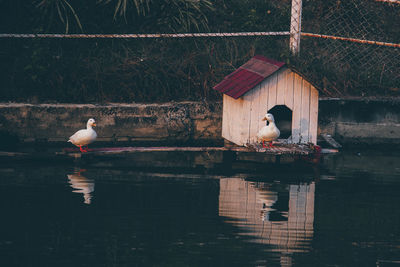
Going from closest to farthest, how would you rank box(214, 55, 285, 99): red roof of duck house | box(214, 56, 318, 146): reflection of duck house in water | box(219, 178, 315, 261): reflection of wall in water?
box(219, 178, 315, 261): reflection of wall in water
box(214, 55, 285, 99): red roof of duck house
box(214, 56, 318, 146): reflection of duck house in water

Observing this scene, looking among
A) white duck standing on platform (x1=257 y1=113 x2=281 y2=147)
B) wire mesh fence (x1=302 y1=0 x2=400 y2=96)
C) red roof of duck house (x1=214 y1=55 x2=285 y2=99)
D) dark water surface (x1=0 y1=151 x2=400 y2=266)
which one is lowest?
dark water surface (x1=0 y1=151 x2=400 y2=266)

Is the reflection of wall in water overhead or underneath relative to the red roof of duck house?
underneath

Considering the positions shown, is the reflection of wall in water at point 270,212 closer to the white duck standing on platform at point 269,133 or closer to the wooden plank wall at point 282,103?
the white duck standing on platform at point 269,133

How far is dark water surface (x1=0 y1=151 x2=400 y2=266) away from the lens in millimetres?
7621

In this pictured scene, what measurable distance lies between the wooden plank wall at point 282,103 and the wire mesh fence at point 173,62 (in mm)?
1795

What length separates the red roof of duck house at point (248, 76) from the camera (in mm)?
12617

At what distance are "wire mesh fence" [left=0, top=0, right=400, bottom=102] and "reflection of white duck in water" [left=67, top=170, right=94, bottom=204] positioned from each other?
11.7 ft

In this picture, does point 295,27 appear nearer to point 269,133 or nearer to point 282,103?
point 282,103

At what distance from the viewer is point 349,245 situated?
806 centimetres

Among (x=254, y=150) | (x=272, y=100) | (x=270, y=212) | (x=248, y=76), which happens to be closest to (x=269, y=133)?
(x=254, y=150)

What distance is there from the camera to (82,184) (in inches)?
420

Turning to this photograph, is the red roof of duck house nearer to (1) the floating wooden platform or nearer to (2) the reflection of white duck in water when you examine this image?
(1) the floating wooden platform

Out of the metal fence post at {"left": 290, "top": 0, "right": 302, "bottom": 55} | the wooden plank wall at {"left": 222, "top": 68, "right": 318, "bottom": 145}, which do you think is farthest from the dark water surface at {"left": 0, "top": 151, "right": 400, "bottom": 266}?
the metal fence post at {"left": 290, "top": 0, "right": 302, "bottom": 55}

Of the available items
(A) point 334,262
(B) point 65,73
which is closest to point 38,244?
(A) point 334,262
